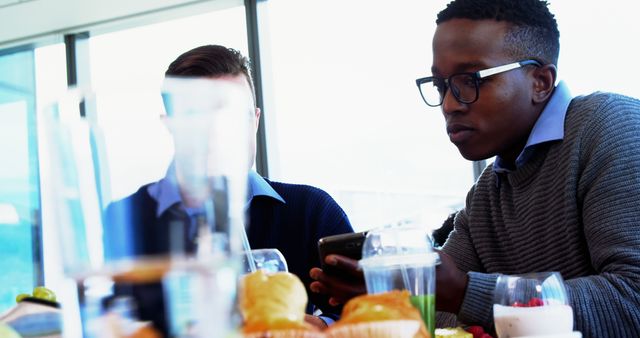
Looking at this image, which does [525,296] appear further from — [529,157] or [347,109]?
[347,109]

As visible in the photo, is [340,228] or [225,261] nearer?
[225,261]

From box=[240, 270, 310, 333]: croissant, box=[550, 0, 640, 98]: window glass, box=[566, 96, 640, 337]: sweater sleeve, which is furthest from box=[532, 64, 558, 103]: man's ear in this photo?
box=[550, 0, 640, 98]: window glass

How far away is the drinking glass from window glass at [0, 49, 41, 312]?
476 centimetres

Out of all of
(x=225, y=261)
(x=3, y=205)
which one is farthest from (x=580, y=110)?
(x=3, y=205)

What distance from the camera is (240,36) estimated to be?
5.19 m

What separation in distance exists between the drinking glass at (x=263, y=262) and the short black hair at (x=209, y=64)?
0.88 meters

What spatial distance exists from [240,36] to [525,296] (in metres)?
4.46

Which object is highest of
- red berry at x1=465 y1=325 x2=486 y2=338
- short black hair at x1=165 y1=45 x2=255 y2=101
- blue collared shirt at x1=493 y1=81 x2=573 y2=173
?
short black hair at x1=165 y1=45 x2=255 y2=101

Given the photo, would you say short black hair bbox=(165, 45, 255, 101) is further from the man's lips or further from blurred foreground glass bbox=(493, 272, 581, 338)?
blurred foreground glass bbox=(493, 272, 581, 338)

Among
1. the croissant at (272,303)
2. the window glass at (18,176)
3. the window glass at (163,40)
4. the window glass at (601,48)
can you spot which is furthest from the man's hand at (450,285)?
the window glass at (18,176)

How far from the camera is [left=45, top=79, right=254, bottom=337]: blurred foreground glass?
1.29ft

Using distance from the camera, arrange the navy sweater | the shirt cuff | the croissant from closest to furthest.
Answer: the croissant, the shirt cuff, the navy sweater

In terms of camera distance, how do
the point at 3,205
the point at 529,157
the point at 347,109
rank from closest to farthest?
the point at 529,157 → the point at 347,109 → the point at 3,205

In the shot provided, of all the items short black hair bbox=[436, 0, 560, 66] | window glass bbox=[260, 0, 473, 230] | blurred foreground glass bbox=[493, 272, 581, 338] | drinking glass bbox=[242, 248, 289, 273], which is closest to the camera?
blurred foreground glass bbox=[493, 272, 581, 338]
